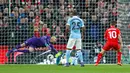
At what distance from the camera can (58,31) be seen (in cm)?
2583

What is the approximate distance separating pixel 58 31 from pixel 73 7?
147cm

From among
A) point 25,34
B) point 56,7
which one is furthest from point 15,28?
point 56,7

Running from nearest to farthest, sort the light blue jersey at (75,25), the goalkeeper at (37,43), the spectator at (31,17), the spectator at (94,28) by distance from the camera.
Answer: the light blue jersey at (75,25), the goalkeeper at (37,43), the spectator at (94,28), the spectator at (31,17)

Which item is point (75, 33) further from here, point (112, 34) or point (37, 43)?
point (37, 43)

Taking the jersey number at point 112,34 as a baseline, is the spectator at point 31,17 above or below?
above

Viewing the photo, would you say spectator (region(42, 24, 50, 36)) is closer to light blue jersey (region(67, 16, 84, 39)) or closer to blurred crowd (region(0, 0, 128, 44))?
blurred crowd (region(0, 0, 128, 44))

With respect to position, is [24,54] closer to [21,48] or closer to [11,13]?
[21,48]

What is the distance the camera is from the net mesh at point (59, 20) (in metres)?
25.4

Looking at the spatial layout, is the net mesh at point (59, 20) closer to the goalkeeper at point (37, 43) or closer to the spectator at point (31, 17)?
the spectator at point (31, 17)

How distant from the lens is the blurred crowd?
2578cm

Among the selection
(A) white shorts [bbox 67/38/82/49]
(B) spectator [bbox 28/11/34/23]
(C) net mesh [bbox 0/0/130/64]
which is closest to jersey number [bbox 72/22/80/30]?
(A) white shorts [bbox 67/38/82/49]

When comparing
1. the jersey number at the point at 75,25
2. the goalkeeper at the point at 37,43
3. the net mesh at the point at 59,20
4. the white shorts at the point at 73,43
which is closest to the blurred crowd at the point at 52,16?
the net mesh at the point at 59,20

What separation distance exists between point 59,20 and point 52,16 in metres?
0.44

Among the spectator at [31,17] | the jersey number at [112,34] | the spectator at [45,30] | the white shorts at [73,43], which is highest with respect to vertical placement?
the spectator at [31,17]
